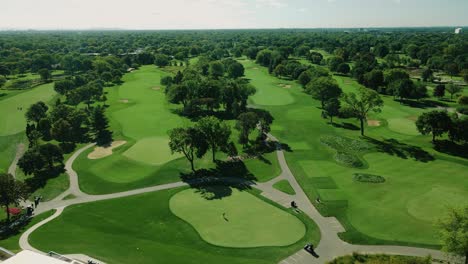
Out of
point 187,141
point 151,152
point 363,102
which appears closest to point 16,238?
point 187,141

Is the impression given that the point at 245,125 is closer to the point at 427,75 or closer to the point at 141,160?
the point at 141,160

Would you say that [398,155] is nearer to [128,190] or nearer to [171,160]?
[171,160]

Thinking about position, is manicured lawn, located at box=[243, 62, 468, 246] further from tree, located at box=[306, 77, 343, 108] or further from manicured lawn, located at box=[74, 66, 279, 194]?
tree, located at box=[306, 77, 343, 108]

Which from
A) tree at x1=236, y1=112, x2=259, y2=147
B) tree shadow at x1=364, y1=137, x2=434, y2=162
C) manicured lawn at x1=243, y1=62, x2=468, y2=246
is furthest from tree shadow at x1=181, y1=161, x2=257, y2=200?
tree shadow at x1=364, y1=137, x2=434, y2=162

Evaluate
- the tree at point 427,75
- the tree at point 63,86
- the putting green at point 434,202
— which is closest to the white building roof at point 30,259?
the putting green at point 434,202

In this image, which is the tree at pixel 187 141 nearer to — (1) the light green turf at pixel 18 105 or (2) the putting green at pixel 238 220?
(2) the putting green at pixel 238 220
